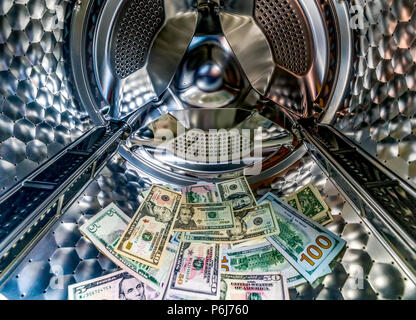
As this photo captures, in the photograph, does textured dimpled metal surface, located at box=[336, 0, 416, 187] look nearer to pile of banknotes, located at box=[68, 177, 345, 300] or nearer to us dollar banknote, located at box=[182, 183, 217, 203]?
pile of banknotes, located at box=[68, 177, 345, 300]

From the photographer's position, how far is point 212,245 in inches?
30.7

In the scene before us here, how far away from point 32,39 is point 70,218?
419 mm

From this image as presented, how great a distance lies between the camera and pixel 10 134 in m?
0.76

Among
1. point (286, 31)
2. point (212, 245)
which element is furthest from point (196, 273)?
point (286, 31)

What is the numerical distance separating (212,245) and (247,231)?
→ 3.6 inches

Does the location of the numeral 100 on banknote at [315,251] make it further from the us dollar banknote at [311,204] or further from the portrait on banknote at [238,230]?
the portrait on banknote at [238,230]

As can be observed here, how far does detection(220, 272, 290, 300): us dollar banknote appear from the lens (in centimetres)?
66

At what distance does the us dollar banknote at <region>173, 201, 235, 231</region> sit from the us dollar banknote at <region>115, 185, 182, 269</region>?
0.07 ft

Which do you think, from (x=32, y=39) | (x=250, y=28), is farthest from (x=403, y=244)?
(x=32, y=39)

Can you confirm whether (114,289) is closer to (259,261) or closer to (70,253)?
(70,253)
